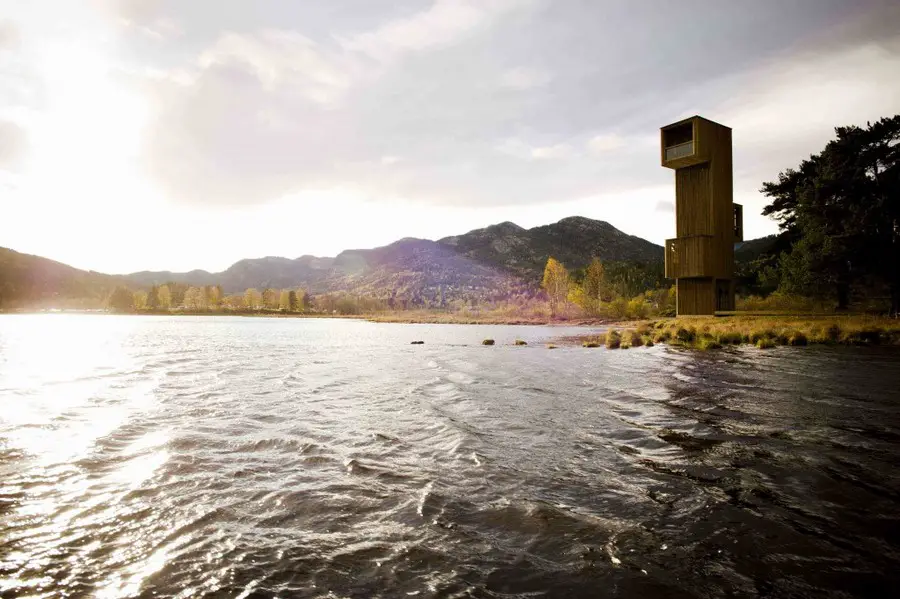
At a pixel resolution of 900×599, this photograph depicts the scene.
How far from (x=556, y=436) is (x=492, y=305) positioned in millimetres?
160089

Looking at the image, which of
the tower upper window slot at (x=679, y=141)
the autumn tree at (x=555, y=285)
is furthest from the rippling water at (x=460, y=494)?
the autumn tree at (x=555, y=285)

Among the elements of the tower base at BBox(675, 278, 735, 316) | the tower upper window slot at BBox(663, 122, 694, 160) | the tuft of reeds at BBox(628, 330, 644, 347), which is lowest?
the tuft of reeds at BBox(628, 330, 644, 347)

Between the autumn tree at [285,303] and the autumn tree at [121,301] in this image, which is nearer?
the autumn tree at [121,301]

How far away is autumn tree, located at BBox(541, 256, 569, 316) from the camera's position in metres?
100

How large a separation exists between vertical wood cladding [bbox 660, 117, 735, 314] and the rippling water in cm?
2008

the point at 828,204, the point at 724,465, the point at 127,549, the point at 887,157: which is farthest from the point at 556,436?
the point at 887,157

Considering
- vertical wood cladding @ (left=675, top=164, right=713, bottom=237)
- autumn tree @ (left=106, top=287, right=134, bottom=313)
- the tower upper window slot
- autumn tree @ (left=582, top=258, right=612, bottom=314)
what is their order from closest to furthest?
1. the tower upper window slot
2. vertical wood cladding @ (left=675, top=164, right=713, bottom=237)
3. autumn tree @ (left=582, top=258, right=612, bottom=314)
4. autumn tree @ (left=106, top=287, right=134, bottom=313)

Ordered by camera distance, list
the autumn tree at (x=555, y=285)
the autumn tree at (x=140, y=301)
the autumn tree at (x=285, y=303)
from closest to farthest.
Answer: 1. the autumn tree at (x=555, y=285)
2. the autumn tree at (x=140, y=301)
3. the autumn tree at (x=285, y=303)

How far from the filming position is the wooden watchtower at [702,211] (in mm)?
32375

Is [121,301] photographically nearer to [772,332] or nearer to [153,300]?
[153,300]

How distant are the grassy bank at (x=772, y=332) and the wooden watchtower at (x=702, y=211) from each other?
2.85m

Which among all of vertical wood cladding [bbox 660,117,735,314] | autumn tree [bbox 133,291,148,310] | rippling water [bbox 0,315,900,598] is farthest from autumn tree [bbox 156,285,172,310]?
rippling water [bbox 0,315,900,598]

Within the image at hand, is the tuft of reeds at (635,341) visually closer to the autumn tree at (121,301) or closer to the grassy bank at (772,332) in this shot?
the grassy bank at (772,332)

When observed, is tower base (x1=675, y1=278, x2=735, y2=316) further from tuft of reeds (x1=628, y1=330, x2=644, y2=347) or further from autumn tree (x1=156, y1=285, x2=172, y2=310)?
autumn tree (x1=156, y1=285, x2=172, y2=310)
